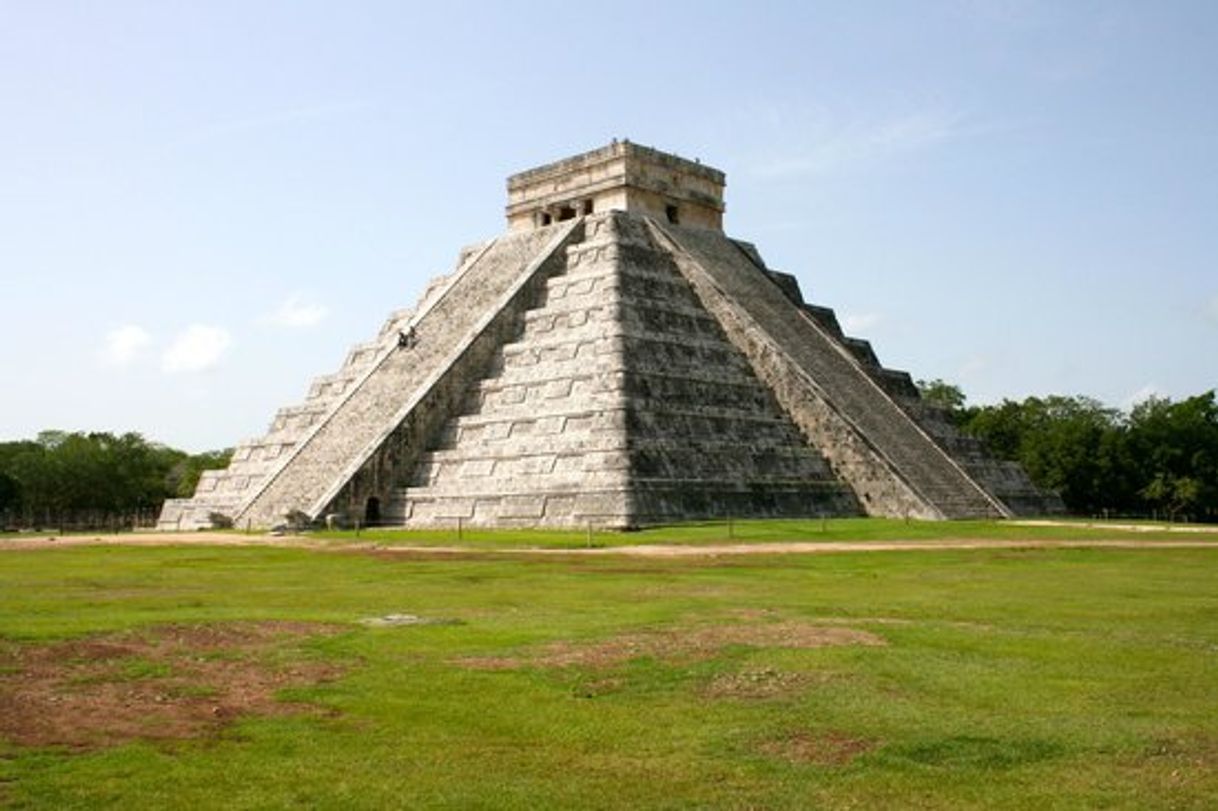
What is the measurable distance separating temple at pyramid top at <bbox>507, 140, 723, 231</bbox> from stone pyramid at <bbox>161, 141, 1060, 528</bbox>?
0.31 feet

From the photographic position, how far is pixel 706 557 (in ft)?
76.8

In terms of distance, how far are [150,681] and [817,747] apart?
5.64 metres

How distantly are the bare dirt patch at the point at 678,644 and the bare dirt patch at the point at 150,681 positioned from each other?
1752 millimetres

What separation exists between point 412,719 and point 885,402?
117 feet

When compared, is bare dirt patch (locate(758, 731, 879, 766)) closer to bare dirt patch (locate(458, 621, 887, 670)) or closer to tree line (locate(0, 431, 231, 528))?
bare dirt patch (locate(458, 621, 887, 670))

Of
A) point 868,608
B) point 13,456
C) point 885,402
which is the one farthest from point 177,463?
point 868,608

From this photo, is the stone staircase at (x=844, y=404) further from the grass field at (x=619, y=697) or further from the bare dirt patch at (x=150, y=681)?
the bare dirt patch at (x=150, y=681)

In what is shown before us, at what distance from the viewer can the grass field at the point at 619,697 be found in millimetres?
7262

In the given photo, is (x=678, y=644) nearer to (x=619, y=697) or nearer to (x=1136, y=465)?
(x=619, y=697)

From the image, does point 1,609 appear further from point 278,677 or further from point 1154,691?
point 1154,691

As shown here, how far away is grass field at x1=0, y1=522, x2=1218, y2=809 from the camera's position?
726 centimetres

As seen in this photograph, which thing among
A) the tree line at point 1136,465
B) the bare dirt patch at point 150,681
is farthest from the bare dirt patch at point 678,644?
the tree line at point 1136,465

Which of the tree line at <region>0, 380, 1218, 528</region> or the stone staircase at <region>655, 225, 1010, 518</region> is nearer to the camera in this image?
the stone staircase at <region>655, 225, 1010, 518</region>

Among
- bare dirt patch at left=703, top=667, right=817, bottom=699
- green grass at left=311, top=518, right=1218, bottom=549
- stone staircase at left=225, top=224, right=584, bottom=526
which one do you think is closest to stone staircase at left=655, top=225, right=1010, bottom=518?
green grass at left=311, top=518, right=1218, bottom=549
